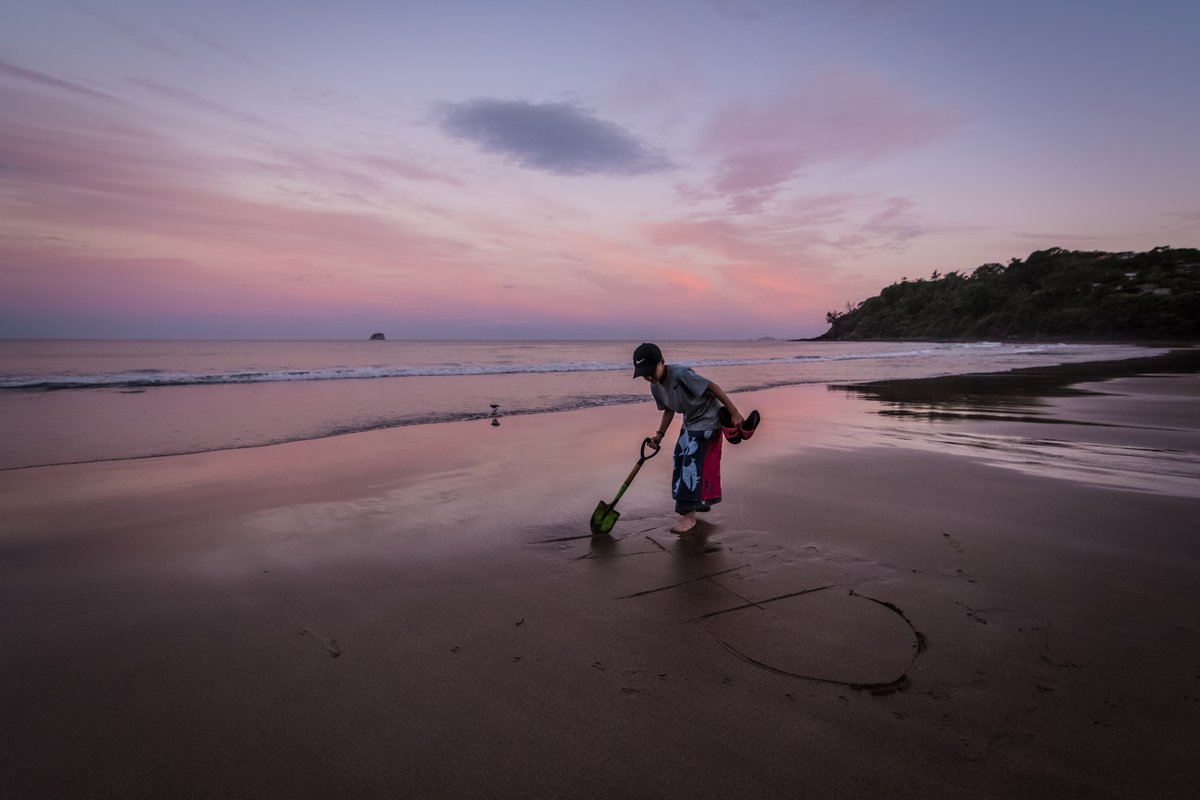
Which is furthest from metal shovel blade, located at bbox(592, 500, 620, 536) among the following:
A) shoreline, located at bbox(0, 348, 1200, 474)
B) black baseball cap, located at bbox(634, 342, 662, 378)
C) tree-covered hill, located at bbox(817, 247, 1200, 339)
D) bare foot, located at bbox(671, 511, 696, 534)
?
tree-covered hill, located at bbox(817, 247, 1200, 339)

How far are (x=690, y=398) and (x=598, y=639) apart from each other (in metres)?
2.51

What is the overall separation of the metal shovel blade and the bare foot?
0.54 metres

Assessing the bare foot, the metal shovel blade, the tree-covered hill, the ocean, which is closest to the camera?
the metal shovel blade

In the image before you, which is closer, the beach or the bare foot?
the beach

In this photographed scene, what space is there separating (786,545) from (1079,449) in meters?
6.17

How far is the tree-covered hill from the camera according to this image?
182ft

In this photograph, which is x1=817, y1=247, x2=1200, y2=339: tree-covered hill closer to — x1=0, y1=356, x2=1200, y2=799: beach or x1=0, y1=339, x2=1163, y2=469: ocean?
x1=0, y1=339, x2=1163, y2=469: ocean

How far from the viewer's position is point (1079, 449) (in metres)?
7.73

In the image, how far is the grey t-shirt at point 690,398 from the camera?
16.2 feet

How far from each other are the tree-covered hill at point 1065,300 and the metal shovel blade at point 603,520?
72.9m

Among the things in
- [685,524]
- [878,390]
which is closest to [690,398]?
[685,524]

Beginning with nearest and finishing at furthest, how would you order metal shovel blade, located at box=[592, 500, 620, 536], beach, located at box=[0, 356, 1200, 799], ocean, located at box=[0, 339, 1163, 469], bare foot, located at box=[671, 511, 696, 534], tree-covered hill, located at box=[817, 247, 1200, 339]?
beach, located at box=[0, 356, 1200, 799]
metal shovel blade, located at box=[592, 500, 620, 536]
bare foot, located at box=[671, 511, 696, 534]
ocean, located at box=[0, 339, 1163, 469]
tree-covered hill, located at box=[817, 247, 1200, 339]

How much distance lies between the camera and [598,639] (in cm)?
300

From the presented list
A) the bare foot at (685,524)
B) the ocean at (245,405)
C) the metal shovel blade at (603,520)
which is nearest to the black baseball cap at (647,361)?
the metal shovel blade at (603,520)
